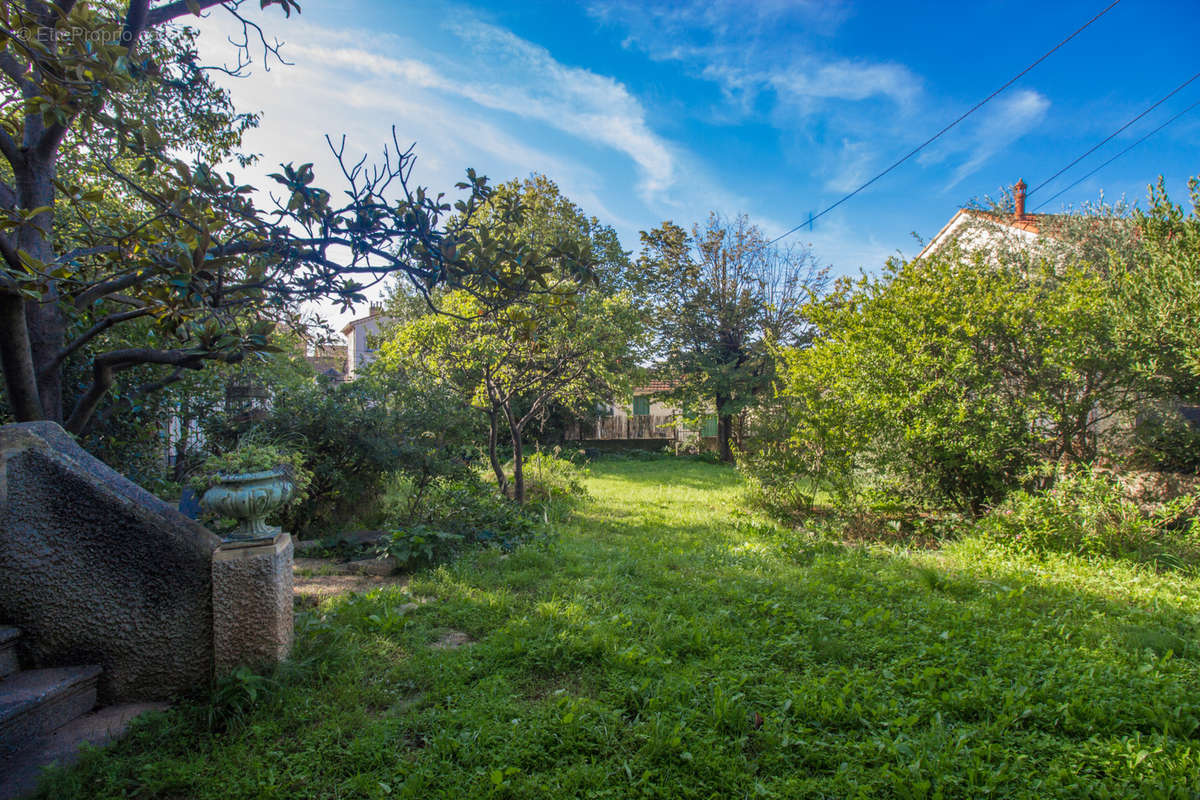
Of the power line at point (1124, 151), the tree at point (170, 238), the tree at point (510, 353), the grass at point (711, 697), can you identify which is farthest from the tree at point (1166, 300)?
the tree at point (170, 238)

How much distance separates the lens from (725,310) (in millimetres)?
16250

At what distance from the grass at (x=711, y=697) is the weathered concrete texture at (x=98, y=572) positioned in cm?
35

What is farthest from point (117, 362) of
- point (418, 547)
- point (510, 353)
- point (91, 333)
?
point (510, 353)

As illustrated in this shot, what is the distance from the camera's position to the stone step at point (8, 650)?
2161mm

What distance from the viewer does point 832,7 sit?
6.69 m

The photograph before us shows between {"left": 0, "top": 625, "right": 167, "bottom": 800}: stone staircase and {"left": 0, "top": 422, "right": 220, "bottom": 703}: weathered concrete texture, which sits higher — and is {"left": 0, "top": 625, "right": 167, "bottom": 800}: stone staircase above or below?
below

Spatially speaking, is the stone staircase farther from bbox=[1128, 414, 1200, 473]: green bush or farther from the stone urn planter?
bbox=[1128, 414, 1200, 473]: green bush

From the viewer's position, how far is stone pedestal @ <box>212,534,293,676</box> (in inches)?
96.0

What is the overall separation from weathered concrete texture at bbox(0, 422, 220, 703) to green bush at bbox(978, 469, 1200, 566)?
6387 mm

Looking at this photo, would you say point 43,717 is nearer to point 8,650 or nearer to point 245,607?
point 8,650

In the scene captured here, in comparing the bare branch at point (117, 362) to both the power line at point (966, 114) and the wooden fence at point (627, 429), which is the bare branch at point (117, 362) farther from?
the wooden fence at point (627, 429)

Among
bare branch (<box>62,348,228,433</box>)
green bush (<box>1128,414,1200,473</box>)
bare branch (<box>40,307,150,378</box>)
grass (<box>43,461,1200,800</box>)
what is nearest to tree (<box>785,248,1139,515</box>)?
green bush (<box>1128,414,1200,473</box>)

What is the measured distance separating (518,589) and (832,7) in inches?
319

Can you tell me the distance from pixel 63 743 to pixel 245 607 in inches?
28.6
